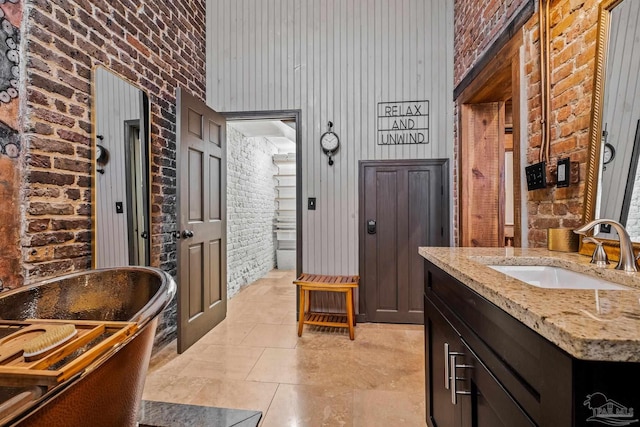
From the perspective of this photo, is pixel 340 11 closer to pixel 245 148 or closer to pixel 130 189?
pixel 245 148

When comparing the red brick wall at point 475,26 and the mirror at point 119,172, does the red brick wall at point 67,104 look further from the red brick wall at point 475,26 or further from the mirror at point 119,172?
the red brick wall at point 475,26

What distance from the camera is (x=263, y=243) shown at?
18.1 feet

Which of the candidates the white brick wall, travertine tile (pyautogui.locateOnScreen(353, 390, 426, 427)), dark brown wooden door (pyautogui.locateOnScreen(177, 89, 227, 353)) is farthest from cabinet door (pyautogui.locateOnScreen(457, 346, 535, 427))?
the white brick wall

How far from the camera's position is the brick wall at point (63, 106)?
1.55 metres

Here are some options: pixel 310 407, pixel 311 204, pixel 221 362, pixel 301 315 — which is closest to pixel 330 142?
pixel 311 204

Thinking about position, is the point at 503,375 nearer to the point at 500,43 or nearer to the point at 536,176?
the point at 536,176

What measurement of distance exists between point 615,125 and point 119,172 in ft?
9.00

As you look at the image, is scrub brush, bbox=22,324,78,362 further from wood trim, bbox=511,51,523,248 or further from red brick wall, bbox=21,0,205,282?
wood trim, bbox=511,51,523,248

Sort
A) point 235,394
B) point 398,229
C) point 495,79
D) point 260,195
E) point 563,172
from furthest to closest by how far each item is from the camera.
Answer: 1. point 260,195
2. point 398,229
3. point 495,79
4. point 235,394
5. point 563,172

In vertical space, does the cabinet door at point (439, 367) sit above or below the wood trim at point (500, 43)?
below

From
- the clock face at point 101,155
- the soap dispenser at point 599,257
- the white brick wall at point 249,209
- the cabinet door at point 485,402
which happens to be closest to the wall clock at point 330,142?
the white brick wall at point 249,209

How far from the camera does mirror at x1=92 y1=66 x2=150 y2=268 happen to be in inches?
76.5

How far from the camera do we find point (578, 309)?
2.13 feet

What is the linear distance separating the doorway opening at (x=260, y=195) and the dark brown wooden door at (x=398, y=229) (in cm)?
78
